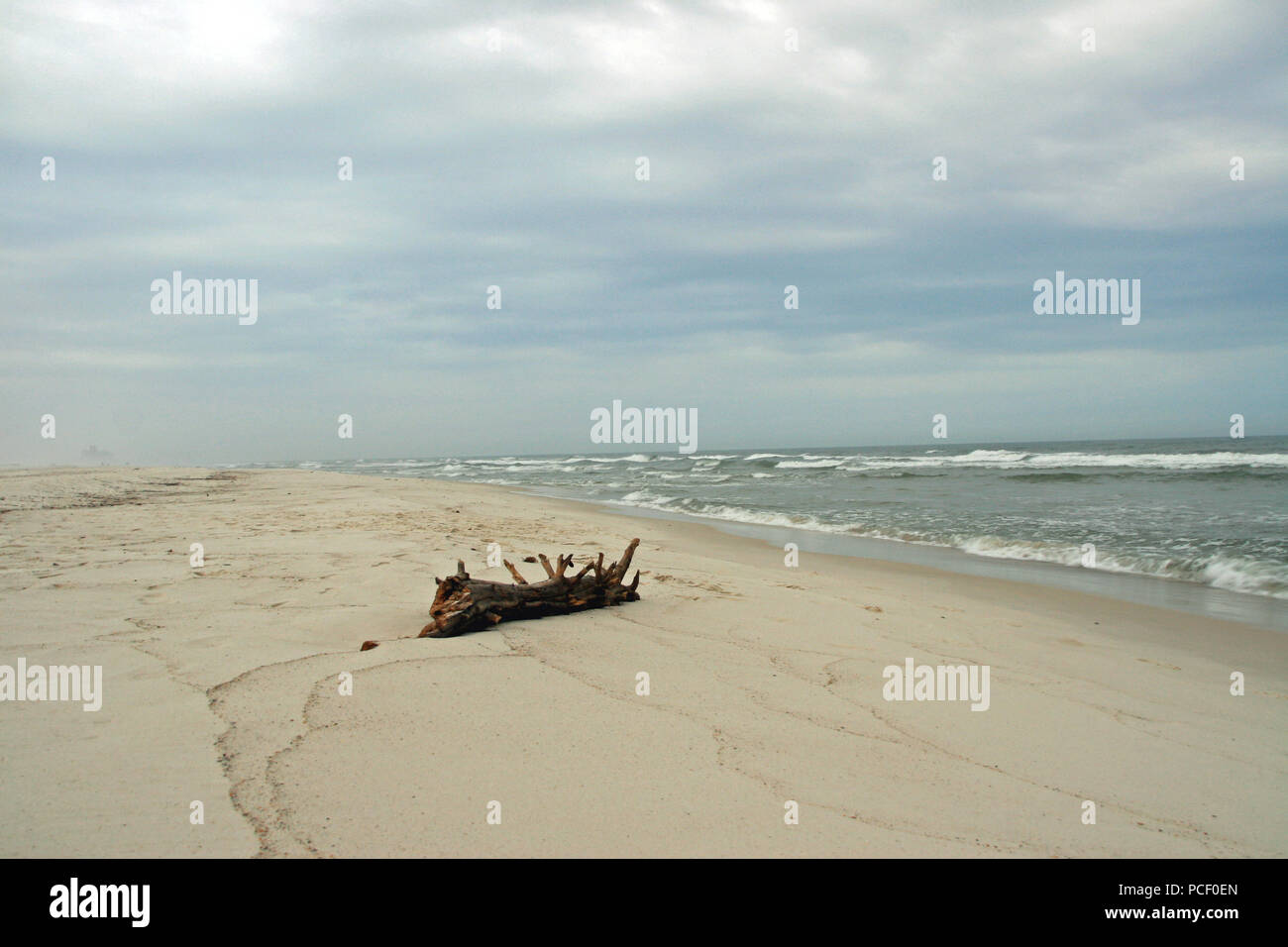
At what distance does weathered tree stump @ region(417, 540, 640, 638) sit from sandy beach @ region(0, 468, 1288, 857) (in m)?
0.14

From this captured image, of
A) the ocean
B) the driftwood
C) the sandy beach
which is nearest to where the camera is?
the sandy beach

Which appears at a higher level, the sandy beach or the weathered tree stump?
the weathered tree stump

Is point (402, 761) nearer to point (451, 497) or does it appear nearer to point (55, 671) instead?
point (55, 671)

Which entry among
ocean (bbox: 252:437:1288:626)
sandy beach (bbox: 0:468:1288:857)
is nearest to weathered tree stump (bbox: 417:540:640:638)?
sandy beach (bbox: 0:468:1288:857)

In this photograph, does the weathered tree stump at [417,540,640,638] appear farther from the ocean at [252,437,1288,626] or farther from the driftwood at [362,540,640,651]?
the ocean at [252,437,1288,626]

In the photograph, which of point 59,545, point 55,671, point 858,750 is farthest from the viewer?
point 59,545

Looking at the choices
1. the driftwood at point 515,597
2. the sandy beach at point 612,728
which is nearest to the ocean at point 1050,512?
the sandy beach at point 612,728

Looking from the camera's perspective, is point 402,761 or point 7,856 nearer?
point 7,856

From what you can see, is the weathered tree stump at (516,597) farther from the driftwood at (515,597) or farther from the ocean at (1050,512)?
the ocean at (1050,512)

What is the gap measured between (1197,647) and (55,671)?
28.1ft

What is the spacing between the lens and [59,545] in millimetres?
8367

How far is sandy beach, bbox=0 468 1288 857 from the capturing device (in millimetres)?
2744

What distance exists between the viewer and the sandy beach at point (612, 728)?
9.00ft

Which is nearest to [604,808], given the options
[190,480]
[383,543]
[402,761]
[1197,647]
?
[402,761]
